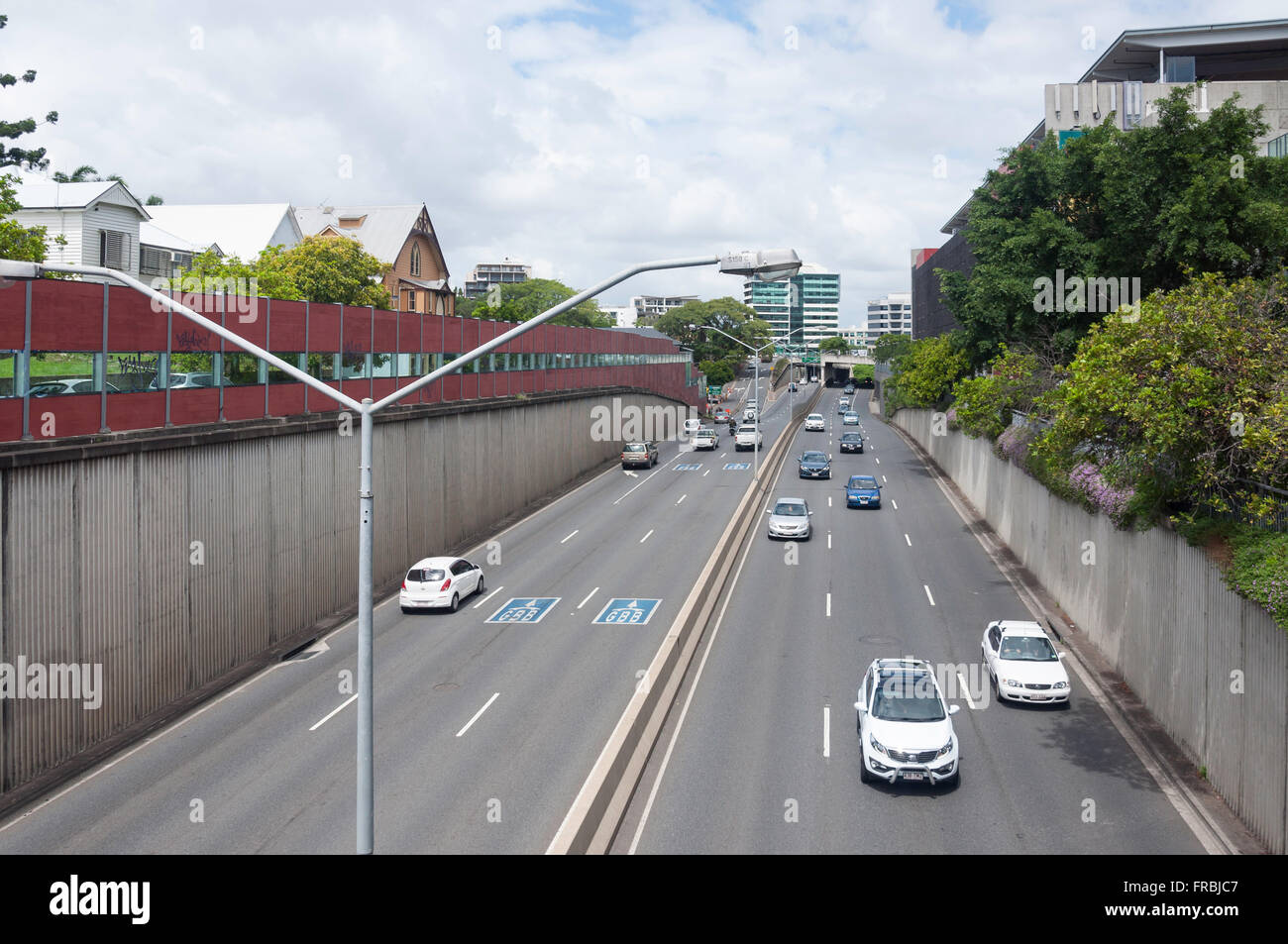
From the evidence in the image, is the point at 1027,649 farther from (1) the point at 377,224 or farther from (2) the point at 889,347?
(2) the point at 889,347

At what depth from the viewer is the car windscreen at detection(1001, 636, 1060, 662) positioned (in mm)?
24828

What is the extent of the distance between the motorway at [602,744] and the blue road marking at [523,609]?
0.19 metres

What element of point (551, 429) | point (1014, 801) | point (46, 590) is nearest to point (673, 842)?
point (1014, 801)

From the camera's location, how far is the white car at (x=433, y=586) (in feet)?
107

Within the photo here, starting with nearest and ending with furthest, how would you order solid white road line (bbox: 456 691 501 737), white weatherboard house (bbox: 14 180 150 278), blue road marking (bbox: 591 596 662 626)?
solid white road line (bbox: 456 691 501 737)
blue road marking (bbox: 591 596 662 626)
white weatherboard house (bbox: 14 180 150 278)

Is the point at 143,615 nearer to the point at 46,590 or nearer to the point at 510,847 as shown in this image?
the point at 46,590

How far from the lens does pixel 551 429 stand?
2205 inches

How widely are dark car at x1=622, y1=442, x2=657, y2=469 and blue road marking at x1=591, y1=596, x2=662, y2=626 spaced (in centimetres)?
3173

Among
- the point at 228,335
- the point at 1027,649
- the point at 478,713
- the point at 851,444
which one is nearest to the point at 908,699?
the point at 1027,649

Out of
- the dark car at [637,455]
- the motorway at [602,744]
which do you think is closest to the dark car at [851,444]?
the dark car at [637,455]

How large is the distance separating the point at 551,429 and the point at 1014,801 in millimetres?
39868

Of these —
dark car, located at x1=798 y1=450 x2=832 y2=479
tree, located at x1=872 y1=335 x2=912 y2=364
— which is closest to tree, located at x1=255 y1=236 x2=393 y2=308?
dark car, located at x1=798 y1=450 x2=832 y2=479

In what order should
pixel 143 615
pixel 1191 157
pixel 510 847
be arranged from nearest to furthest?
pixel 510 847 → pixel 143 615 → pixel 1191 157

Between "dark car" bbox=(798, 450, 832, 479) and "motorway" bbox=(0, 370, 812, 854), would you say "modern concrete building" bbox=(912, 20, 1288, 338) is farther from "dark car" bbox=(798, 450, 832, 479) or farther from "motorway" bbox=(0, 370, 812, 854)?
"motorway" bbox=(0, 370, 812, 854)
